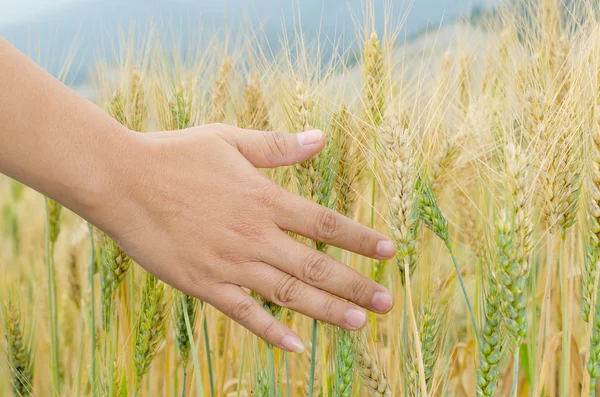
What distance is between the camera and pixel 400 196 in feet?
3.83

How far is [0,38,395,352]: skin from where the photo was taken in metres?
1.13

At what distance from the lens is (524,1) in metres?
1.87

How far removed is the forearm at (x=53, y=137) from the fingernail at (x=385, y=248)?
20.7 inches

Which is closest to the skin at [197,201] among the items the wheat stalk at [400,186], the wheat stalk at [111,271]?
the wheat stalk at [400,186]

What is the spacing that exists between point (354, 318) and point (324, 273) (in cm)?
11

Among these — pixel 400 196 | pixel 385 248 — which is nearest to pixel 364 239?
pixel 385 248

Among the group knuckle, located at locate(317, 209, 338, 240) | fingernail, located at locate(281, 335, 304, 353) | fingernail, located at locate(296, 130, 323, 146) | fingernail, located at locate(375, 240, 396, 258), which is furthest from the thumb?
fingernail, located at locate(281, 335, 304, 353)

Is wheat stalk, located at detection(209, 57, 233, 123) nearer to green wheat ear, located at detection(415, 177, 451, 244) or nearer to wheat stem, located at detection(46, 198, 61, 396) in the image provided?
wheat stem, located at detection(46, 198, 61, 396)

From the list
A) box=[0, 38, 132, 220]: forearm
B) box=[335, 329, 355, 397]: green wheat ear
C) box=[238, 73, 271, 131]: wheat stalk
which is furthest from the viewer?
box=[238, 73, 271, 131]: wheat stalk

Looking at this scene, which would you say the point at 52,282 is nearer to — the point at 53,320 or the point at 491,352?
the point at 53,320

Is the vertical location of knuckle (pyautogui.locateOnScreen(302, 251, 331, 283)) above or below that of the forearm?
below

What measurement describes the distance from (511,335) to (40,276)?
1.89m

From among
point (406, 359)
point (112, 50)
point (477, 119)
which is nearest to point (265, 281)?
point (406, 359)

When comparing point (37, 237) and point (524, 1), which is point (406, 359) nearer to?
point (524, 1)
